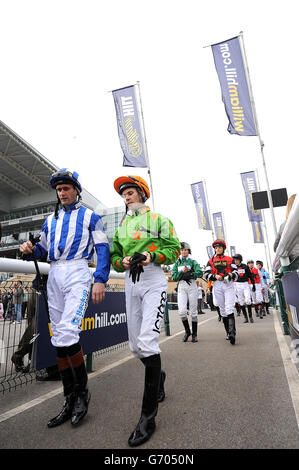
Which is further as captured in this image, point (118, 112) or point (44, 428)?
point (118, 112)

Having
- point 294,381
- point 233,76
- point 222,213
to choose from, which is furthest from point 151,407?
point 222,213

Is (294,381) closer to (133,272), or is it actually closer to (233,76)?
(133,272)

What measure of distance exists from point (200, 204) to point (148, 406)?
20689 mm

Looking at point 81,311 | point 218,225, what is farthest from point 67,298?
point 218,225

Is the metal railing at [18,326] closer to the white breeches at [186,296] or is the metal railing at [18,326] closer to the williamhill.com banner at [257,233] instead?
the white breeches at [186,296]

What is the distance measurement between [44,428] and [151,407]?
0.83 metres

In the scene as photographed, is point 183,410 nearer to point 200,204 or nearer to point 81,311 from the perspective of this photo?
point 81,311

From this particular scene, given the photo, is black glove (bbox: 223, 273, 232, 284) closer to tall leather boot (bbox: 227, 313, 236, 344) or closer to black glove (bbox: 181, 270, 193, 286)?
tall leather boot (bbox: 227, 313, 236, 344)

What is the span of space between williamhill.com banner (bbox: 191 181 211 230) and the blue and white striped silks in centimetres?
1912

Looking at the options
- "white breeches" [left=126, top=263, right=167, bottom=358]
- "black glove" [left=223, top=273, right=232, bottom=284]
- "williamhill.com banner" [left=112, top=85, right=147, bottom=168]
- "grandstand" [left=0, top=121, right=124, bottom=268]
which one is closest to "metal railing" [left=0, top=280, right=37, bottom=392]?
"white breeches" [left=126, top=263, right=167, bottom=358]

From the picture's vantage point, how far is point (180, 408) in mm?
2414

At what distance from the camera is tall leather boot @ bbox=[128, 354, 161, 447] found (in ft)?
6.12

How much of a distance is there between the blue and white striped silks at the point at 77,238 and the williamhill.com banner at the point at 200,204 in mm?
19124

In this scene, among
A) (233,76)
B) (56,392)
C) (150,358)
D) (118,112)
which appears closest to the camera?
(150,358)
